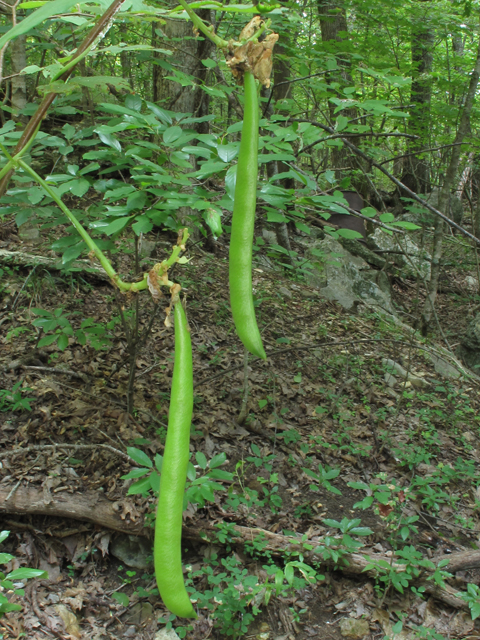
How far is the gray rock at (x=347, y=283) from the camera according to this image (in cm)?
615

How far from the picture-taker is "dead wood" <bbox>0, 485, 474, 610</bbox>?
7.65 feet

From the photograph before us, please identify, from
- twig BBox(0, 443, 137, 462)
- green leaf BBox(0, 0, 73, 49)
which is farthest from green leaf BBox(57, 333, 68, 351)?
green leaf BBox(0, 0, 73, 49)

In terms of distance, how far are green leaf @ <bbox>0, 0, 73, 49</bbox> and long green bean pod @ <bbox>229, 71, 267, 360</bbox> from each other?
0.30 m

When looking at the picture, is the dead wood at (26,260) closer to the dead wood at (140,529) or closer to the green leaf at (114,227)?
the dead wood at (140,529)

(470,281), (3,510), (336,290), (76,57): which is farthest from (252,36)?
(470,281)

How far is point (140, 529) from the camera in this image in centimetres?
238

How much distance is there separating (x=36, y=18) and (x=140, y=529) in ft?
7.63

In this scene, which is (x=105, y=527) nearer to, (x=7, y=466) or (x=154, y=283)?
(x=7, y=466)

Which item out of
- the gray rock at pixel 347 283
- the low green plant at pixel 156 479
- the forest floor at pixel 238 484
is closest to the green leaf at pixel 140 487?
the low green plant at pixel 156 479

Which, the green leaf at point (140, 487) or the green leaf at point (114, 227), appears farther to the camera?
the green leaf at point (140, 487)

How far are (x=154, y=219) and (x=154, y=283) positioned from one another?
3.81 feet

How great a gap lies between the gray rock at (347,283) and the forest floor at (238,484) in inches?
66.5

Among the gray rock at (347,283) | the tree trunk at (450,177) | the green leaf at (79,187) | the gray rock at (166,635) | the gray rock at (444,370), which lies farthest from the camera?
A: the gray rock at (347,283)

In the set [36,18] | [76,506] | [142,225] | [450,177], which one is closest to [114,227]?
[142,225]
